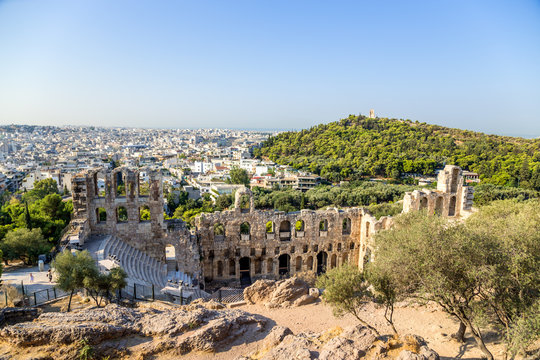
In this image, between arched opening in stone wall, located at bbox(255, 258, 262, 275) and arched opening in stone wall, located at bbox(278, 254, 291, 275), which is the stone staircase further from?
arched opening in stone wall, located at bbox(278, 254, 291, 275)

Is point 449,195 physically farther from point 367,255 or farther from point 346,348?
point 346,348

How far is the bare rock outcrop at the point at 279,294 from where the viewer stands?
1894 centimetres

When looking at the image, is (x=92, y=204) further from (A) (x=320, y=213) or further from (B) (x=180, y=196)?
(B) (x=180, y=196)

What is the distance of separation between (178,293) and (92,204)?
8661 millimetres

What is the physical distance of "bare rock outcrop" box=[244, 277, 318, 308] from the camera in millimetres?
18938

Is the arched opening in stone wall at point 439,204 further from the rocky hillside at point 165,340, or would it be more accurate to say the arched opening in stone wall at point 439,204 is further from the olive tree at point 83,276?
the olive tree at point 83,276

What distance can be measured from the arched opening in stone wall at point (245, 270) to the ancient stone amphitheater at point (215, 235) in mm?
46

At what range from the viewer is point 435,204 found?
27969mm

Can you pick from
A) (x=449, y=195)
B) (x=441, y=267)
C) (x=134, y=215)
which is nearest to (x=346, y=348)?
(x=441, y=267)

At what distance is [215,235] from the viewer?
25.9 metres

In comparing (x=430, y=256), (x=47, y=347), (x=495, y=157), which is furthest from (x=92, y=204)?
(x=495, y=157)

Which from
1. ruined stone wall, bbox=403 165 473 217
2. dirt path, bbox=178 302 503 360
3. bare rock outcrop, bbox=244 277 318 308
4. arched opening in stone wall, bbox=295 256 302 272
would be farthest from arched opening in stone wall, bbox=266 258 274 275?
ruined stone wall, bbox=403 165 473 217

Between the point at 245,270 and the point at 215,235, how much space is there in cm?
393

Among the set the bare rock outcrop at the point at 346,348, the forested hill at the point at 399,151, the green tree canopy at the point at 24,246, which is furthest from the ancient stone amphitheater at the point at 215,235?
the forested hill at the point at 399,151
